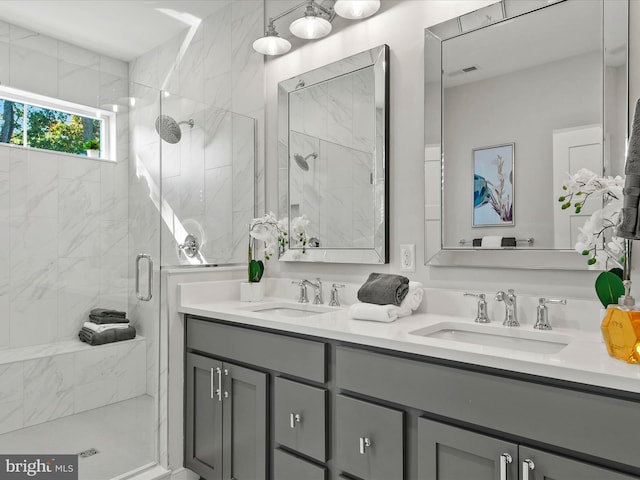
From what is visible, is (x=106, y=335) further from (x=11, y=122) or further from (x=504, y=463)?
(x=504, y=463)

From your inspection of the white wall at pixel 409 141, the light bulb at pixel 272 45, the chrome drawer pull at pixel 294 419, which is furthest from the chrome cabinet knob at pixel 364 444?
the light bulb at pixel 272 45

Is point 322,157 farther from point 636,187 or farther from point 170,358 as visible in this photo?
point 636,187

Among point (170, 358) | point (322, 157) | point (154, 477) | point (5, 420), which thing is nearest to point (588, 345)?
point (322, 157)

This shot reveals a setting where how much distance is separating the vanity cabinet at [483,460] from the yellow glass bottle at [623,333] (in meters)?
0.27

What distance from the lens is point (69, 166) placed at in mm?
2041

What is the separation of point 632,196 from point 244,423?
157 cm

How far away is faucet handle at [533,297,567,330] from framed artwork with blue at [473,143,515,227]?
1.02 feet

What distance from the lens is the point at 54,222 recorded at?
6.64 ft

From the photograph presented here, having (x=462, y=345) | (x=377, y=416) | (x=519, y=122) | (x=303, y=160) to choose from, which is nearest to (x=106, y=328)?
(x=303, y=160)

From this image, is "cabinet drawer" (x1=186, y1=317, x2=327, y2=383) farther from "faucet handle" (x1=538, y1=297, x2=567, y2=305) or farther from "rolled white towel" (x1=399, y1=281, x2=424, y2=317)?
"faucet handle" (x1=538, y1=297, x2=567, y2=305)

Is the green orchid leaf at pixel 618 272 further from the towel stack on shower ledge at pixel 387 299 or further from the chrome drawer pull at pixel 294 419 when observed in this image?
the chrome drawer pull at pixel 294 419

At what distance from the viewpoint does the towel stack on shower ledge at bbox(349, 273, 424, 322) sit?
1.64 metres

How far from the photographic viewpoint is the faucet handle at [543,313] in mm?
1494

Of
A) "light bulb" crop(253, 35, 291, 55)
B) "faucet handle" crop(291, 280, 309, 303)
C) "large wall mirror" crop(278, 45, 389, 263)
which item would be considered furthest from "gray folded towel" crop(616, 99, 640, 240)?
"light bulb" crop(253, 35, 291, 55)
